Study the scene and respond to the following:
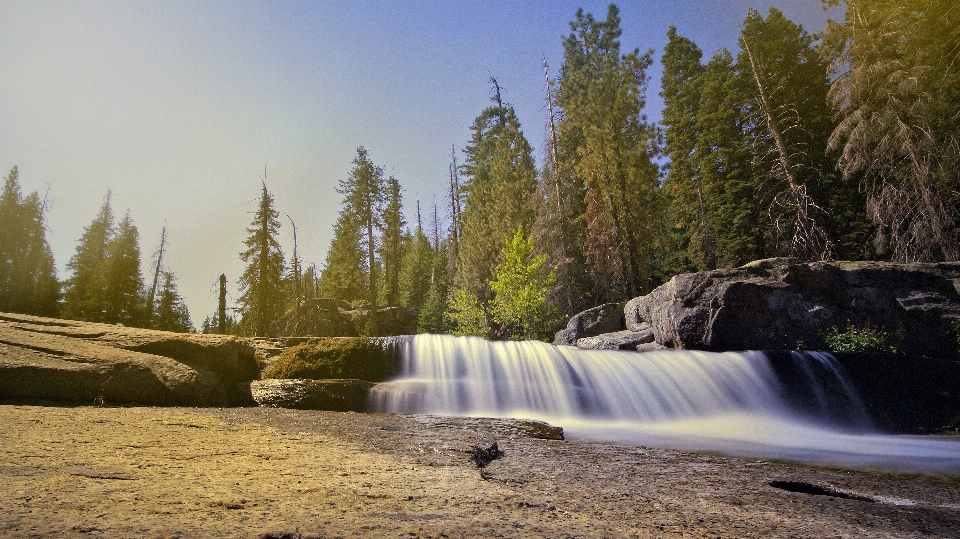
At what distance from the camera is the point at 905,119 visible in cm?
1548

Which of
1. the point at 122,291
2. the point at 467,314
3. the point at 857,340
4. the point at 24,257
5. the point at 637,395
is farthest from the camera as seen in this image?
the point at 24,257

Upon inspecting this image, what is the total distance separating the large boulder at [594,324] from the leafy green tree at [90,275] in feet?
108

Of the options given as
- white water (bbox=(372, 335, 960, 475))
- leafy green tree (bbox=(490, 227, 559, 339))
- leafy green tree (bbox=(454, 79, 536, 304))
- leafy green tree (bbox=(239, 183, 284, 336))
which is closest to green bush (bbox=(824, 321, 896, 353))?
white water (bbox=(372, 335, 960, 475))

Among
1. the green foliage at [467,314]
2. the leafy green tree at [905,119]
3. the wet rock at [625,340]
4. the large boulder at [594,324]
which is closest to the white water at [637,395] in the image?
the wet rock at [625,340]

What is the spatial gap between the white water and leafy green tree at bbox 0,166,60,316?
36.4m

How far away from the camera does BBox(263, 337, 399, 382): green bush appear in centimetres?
962

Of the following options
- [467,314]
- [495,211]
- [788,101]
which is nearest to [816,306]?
[467,314]

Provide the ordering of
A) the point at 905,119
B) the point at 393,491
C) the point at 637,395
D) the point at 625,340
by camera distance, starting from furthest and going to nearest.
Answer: the point at 625,340, the point at 905,119, the point at 637,395, the point at 393,491

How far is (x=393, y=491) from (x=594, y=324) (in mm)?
18927

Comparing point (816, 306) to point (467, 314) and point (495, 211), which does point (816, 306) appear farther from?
point (495, 211)

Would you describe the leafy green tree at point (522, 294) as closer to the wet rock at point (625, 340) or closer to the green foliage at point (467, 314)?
the green foliage at point (467, 314)

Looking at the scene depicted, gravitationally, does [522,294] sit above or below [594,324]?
above

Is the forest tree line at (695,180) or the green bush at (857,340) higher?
the forest tree line at (695,180)

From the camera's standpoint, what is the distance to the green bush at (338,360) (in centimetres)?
962
